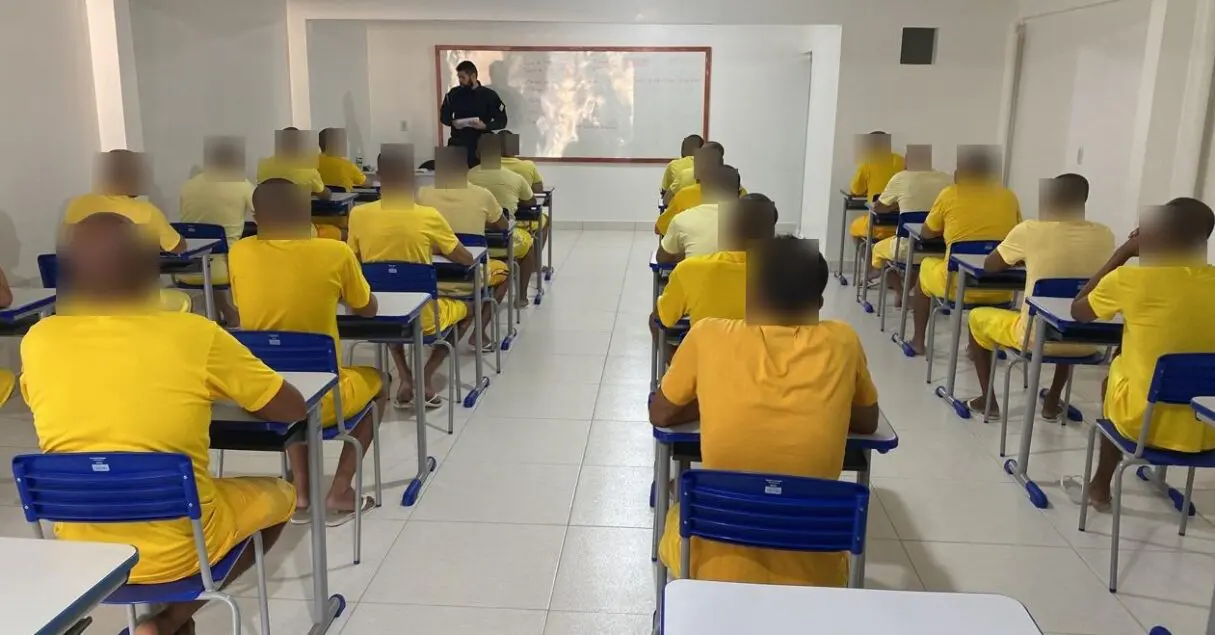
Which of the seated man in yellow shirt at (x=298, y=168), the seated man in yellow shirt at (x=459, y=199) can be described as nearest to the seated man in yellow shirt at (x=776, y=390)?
the seated man in yellow shirt at (x=459, y=199)

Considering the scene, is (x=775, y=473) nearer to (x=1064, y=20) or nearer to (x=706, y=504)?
(x=706, y=504)

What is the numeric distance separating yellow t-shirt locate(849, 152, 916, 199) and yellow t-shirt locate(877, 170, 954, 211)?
2.71 feet

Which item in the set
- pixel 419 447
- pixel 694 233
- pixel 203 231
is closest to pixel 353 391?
pixel 419 447

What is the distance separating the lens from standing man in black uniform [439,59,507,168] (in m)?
8.38

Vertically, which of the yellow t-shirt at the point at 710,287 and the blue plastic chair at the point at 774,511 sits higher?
the yellow t-shirt at the point at 710,287

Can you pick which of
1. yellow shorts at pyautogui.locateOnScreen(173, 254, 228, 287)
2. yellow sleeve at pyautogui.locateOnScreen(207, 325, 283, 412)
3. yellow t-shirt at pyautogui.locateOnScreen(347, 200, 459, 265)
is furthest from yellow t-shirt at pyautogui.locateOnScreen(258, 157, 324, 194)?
yellow sleeve at pyautogui.locateOnScreen(207, 325, 283, 412)

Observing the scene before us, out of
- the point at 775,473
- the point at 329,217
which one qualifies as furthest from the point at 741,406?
the point at 329,217

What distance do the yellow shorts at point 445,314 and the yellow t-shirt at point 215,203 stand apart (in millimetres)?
1854

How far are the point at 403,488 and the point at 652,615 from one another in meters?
1.32

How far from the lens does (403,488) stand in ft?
12.0

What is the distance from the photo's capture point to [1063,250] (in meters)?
3.93

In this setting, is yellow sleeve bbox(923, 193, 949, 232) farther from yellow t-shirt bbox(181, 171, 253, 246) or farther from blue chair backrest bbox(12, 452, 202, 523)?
blue chair backrest bbox(12, 452, 202, 523)

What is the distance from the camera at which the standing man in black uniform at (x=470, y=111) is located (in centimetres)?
838

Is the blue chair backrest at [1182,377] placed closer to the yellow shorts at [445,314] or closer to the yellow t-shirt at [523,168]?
the yellow shorts at [445,314]
